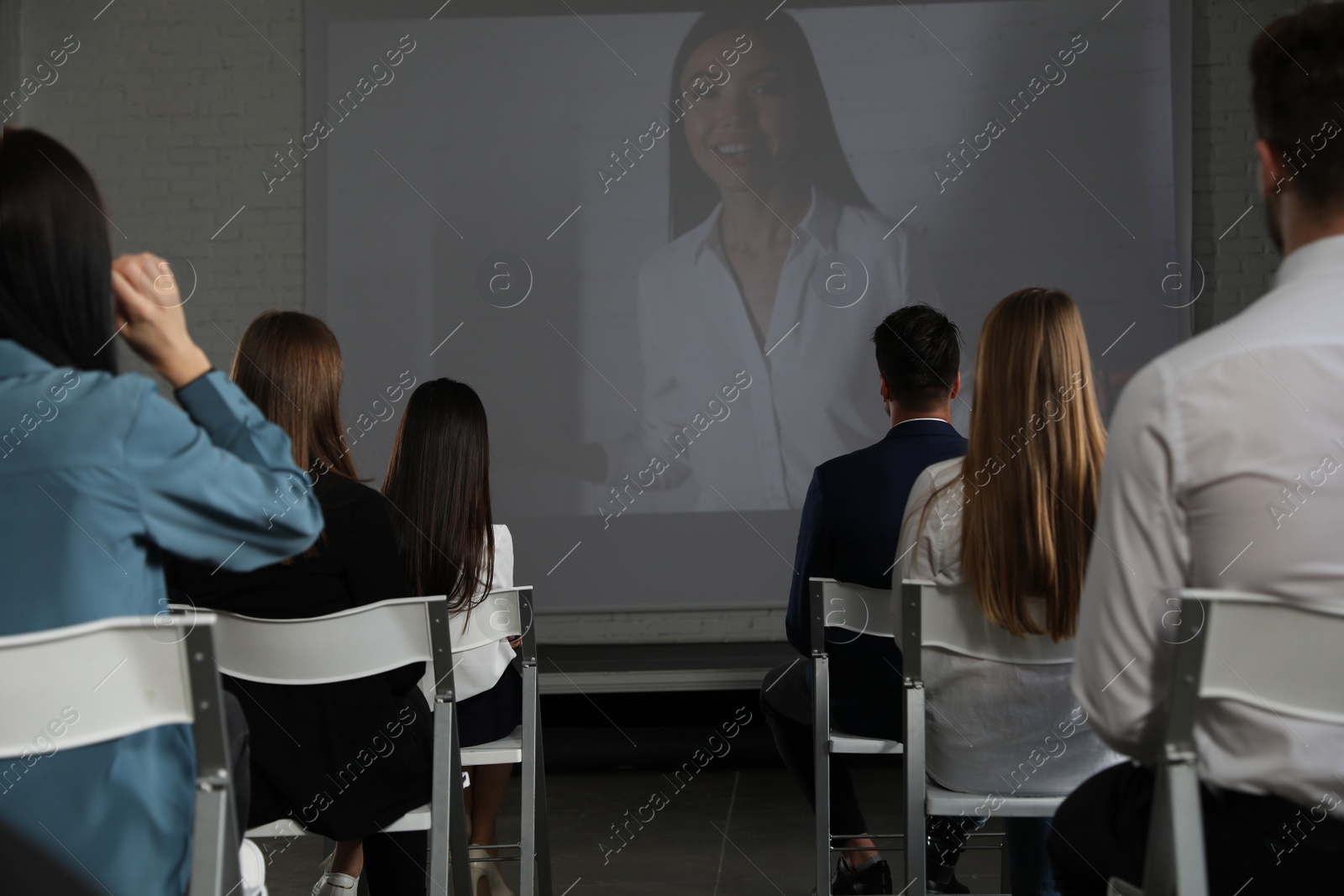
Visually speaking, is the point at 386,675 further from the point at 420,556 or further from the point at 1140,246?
the point at 1140,246

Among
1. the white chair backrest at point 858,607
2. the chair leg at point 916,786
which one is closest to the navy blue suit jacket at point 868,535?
the white chair backrest at point 858,607

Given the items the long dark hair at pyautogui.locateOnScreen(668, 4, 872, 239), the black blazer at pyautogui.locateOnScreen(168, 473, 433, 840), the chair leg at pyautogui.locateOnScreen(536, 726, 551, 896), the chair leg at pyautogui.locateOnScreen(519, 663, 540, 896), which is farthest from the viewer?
the long dark hair at pyautogui.locateOnScreen(668, 4, 872, 239)

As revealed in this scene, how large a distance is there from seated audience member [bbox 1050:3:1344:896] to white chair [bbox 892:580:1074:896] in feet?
1.97

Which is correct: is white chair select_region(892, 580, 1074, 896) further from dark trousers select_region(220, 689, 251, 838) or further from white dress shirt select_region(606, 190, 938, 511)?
white dress shirt select_region(606, 190, 938, 511)

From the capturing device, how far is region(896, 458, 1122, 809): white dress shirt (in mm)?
1700

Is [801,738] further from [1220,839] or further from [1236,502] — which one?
[1236,502]

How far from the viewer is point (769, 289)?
4379 millimetres

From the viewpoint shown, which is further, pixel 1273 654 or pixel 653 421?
pixel 653 421

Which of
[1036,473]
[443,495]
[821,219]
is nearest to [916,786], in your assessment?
[1036,473]

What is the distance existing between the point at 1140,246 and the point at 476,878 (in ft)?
11.4

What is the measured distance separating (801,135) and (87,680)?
3.85m

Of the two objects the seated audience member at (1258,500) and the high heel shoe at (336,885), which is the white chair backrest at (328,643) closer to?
the high heel shoe at (336,885)

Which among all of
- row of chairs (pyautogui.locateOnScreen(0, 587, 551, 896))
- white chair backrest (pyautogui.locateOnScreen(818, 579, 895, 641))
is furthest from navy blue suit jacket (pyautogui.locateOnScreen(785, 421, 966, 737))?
row of chairs (pyautogui.locateOnScreen(0, 587, 551, 896))

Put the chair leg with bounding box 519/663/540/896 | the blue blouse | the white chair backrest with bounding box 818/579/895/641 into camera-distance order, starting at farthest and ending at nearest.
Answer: the chair leg with bounding box 519/663/540/896 < the white chair backrest with bounding box 818/579/895/641 < the blue blouse
